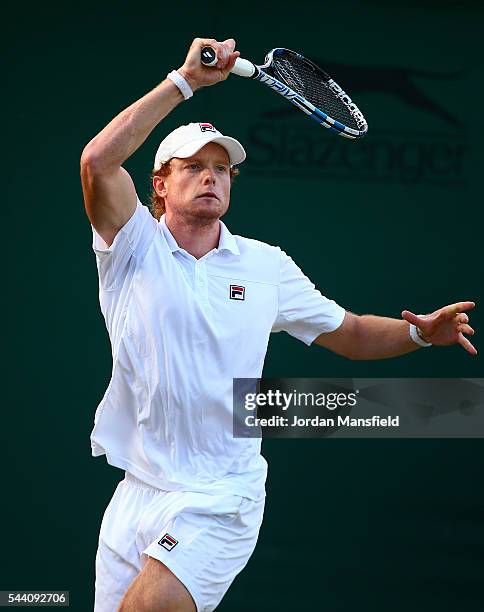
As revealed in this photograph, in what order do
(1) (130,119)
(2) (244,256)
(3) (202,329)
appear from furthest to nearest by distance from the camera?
(2) (244,256) → (3) (202,329) → (1) (130,119)

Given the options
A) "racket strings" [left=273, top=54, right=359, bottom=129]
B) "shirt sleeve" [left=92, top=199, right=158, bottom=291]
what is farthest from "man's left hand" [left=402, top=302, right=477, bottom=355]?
"shirt sleeve" [left=92, top=199, right=158, bottom=291]

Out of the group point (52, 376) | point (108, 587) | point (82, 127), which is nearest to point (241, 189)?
point (82, 127)

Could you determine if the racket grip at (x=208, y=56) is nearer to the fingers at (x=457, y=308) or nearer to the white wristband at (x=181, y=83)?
the white wristband at (x=181, y=83)

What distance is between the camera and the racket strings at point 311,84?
4082 mm

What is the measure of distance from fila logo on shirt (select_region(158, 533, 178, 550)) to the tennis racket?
4.60ft

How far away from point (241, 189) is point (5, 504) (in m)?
1.69

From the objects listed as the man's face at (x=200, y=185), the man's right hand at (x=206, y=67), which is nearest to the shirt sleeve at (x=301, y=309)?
the man's face at (x=200, y=185)

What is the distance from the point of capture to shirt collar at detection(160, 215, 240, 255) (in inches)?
156

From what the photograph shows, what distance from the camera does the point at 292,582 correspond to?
213 inches

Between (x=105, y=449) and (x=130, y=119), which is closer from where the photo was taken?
(x=130, y=119)

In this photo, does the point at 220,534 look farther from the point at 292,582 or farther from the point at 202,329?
the point at 292,582

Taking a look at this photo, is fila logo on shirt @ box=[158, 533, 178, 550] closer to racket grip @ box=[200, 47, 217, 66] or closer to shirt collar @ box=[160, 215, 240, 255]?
shirt collar @ box=[160, 215, 240, 255]

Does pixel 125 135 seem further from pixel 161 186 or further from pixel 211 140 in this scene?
pixel 161 186

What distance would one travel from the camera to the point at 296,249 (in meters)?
5.45
